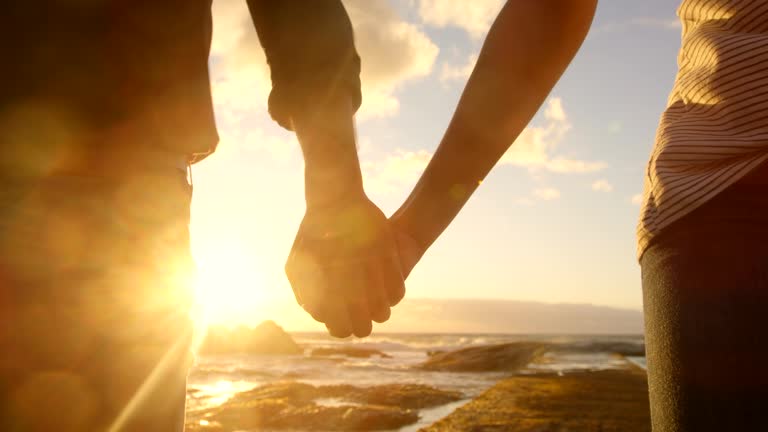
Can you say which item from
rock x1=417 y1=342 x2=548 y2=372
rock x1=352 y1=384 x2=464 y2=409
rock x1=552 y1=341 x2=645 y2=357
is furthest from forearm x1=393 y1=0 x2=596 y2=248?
rock x1=552 y1=341 x2=645 y2=357

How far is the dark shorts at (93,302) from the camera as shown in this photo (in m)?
1.02

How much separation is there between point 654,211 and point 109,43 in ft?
3.68

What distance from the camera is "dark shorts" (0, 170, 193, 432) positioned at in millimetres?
1023

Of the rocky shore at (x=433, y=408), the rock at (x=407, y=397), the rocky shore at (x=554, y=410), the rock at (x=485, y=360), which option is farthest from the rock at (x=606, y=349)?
the rock at (x=407, y=397)

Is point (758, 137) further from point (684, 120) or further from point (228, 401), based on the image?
point (228, 401)

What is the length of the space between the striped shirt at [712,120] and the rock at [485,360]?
1485 cm

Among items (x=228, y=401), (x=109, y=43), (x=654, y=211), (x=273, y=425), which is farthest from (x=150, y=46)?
(x=228, y=401)

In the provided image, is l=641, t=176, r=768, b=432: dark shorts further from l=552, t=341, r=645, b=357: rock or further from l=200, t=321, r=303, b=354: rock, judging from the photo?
l=552, t=341, r=645, b=357: rock

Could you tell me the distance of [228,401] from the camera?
765 centimetres

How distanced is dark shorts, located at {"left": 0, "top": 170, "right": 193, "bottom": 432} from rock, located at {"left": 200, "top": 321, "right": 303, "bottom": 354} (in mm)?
25673

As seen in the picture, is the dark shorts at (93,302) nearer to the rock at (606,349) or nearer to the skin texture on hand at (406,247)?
the skin texture on hand at (406,247)

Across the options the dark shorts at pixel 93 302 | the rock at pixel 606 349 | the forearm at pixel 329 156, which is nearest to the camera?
the dark shorts at pixel 93 302

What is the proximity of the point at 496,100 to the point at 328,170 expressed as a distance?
43 cm

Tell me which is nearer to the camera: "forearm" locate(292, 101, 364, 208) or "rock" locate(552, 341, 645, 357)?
"forearm" locate(292, 101, 364, 208)
